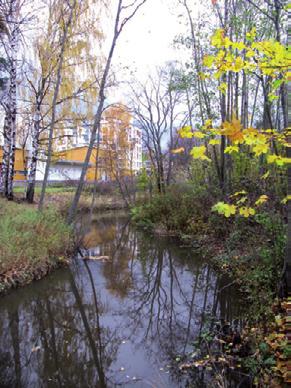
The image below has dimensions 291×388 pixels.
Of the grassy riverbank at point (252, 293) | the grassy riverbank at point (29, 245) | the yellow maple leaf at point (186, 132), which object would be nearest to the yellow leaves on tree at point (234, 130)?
the yellow maple leaf at point (186, 132)

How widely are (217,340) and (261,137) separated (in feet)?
11.8

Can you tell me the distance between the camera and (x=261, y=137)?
8.13 feet

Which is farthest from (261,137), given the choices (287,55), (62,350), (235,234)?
(235,234)

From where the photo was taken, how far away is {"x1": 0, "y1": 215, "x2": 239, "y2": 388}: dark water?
4379 mm

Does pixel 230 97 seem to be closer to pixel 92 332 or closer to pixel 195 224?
pixel 195 224

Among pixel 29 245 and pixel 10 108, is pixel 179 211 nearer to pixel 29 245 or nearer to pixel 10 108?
pixel 29 245

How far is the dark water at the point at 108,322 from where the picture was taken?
4379 mm

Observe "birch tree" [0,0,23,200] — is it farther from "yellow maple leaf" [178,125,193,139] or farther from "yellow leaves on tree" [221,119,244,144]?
"yellow leaves on tree" [221,119,244,144]

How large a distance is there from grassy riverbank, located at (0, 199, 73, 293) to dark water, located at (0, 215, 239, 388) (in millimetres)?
336

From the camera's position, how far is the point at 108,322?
596cm

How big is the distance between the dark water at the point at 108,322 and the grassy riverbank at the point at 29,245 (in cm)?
34

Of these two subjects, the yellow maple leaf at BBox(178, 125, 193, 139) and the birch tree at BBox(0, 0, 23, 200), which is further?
the birch tree at BBox(0, 0, 23, 200)

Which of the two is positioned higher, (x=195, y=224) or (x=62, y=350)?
(x=195, y=224)

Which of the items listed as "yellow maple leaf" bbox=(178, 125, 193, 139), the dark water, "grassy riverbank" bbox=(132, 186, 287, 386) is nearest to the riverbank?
the dark water
